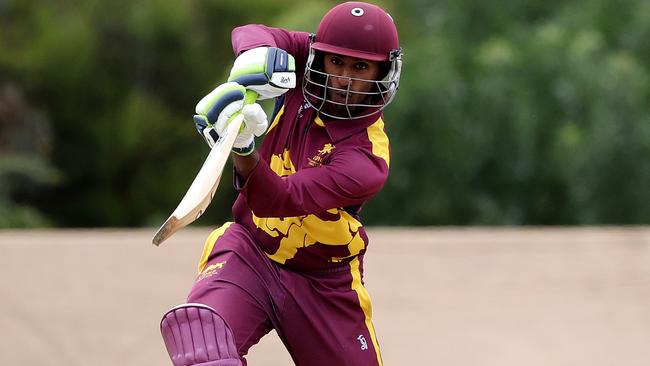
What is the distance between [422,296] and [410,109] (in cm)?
416

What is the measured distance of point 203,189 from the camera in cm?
267

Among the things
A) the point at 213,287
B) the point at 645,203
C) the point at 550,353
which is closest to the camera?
the point at 213,287

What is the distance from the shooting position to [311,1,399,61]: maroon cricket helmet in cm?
303

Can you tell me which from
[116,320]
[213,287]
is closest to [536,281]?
[116,320]

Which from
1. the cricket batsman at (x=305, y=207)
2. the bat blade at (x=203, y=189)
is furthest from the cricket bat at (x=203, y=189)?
the cricket batsman at (x=305, y=207)

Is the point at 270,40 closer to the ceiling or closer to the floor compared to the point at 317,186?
closer to the ceiling

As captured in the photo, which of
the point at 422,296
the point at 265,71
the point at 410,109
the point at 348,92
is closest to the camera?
the point at 265,71

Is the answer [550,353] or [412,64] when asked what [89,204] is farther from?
[550,353]

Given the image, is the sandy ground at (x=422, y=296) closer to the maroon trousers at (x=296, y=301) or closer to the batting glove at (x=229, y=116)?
the maroon trousers at (x=296, y=301)

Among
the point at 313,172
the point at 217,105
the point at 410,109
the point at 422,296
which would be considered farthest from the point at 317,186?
the point at 410,109

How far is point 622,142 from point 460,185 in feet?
4.64

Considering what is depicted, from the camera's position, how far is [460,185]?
9773 millimetres

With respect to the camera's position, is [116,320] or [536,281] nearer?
[116,320]

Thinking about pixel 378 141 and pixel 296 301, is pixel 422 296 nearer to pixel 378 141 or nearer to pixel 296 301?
pixel 296 301
